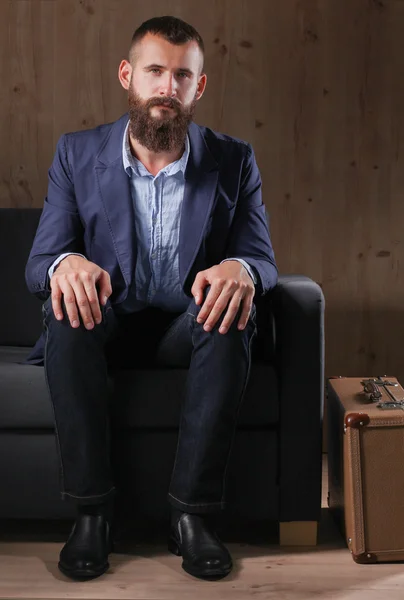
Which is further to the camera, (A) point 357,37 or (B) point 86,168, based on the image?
(A) point 357,37

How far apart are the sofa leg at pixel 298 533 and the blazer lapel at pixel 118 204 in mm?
722

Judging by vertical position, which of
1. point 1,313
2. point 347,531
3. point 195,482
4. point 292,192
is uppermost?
point 292,192

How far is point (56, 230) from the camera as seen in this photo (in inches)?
86.0

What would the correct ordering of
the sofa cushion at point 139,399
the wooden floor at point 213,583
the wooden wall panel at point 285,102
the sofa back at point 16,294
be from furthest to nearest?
the wooden wall panel at point 285,102
the sofa back at point 16,294
the sofa cushion at point 139,399
the wooden floor at point 213,583

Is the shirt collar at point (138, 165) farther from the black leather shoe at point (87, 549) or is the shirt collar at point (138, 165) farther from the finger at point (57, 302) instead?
the black leather shoe at point (87, 549)

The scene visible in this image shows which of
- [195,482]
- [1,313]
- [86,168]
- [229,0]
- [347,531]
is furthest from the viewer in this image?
[229,0]

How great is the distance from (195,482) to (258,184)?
84 cm

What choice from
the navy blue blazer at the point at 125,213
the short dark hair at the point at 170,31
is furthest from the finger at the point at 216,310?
the short dark hair at the point at 170,31

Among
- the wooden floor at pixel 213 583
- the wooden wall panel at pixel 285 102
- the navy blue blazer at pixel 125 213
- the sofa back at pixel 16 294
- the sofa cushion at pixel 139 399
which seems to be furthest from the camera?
the wooden wall panel at pixel 285 102

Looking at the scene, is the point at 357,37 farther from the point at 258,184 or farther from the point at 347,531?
the point at 347,531

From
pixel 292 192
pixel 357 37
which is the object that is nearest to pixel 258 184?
pixel 292 192

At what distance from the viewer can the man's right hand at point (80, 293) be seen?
1933 mm

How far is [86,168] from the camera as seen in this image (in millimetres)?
2234

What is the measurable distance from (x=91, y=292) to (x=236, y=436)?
506 millimetres
